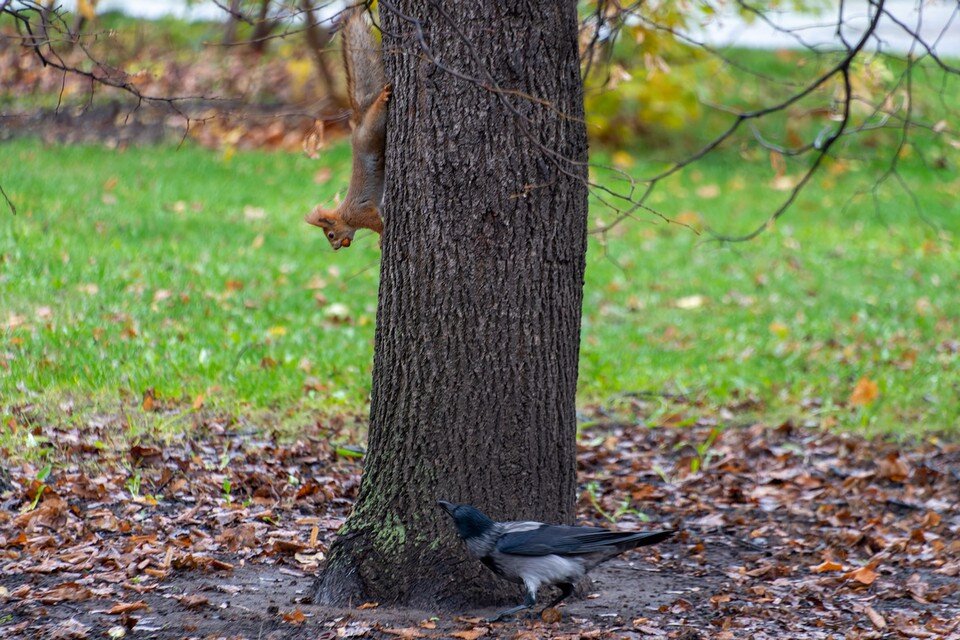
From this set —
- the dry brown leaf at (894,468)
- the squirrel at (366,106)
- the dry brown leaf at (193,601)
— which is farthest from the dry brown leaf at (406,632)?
the dry brown leaf at (894,468)

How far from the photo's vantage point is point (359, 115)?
410 cm

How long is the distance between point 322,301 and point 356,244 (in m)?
2.00

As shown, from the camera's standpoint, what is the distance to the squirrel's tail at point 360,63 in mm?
4004

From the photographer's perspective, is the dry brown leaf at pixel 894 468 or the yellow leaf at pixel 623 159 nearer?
the dry brown leaf at pixel 894 468

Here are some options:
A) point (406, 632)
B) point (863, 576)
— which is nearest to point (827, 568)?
point (863, 576)

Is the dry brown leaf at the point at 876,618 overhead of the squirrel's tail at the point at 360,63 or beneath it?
beneath

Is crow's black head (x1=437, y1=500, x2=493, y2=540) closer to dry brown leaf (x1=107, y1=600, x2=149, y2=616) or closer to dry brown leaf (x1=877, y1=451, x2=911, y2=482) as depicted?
dry brown leaf (x1=107, y1=600, x2=149, y2=616)

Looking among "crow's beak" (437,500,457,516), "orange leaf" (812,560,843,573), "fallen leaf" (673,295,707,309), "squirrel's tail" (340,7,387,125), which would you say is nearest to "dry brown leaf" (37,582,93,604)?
"crow's beak" (437,500,457,516)

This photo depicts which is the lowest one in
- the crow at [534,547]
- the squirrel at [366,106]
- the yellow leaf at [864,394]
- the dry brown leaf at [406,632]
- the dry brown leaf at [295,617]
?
the dry brown leaf at [406,632]

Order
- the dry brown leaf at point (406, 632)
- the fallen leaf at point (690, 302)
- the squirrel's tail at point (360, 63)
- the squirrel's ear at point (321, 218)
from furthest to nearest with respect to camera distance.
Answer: the fallen leaf at point (690, 302) → the squirrel's ear at point (321, 218) → the squirrel's tail at point (360, 63) → the dry brown leaf at point (406, 632)

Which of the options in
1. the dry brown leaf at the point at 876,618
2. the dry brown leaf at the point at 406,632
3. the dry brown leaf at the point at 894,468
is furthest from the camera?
the dry brown leaf at the point at 894,468

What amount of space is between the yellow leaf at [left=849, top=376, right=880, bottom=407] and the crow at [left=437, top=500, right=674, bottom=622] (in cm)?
388

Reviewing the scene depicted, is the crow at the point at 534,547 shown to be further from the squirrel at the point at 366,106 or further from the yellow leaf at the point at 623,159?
the yellow leaf at the point at 623,159

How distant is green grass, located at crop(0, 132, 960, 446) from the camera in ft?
20.0
